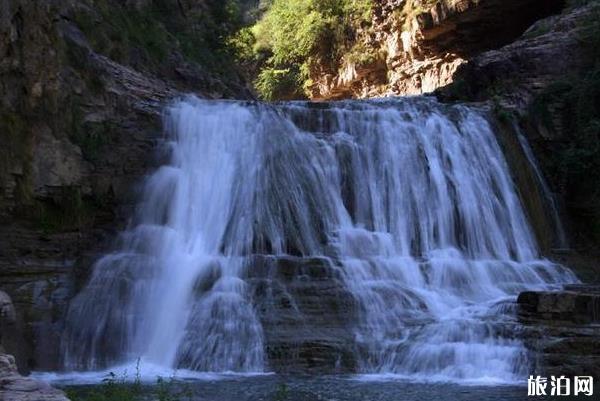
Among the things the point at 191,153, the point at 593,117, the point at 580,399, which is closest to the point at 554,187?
the point at 593,117

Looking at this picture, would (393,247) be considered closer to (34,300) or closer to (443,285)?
(443,285)

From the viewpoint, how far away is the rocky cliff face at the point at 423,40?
27.9 meters

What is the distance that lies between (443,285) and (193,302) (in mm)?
4891

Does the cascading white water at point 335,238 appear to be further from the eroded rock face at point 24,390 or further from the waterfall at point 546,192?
the eroded rock face at point 24,390

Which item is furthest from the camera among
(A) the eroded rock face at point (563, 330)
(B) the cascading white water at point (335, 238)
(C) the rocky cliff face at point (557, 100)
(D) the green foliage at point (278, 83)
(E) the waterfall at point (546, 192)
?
(D) the green foliage at point (278, 83)

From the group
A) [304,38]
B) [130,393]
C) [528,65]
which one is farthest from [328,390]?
[304,38]

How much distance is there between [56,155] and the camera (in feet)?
45.9

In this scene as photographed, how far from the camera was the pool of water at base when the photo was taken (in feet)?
28.4

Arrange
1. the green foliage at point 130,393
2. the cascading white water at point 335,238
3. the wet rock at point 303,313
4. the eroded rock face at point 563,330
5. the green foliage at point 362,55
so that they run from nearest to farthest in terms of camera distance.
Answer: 1. the green foliage at point 130,393
2. the eroded rock face at point 563,330
3. the wet rock at point 303,313
4. the cascading white water at point 335,238
5. the green foliage at point 362,55

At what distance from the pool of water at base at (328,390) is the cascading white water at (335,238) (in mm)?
822

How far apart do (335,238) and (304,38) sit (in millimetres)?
22586

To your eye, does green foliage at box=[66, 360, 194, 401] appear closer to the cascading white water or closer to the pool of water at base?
the pool of water at base

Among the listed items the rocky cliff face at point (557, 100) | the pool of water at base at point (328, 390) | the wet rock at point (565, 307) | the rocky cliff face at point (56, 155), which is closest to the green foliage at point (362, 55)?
the rocky cliff face at point (557, 100)

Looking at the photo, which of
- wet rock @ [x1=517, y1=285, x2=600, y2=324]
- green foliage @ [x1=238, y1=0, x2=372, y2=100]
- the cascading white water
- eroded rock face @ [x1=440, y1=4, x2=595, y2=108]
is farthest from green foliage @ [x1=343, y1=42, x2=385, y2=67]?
wet rock @ [x1=517, y1=285, x2=600, y2=324]
